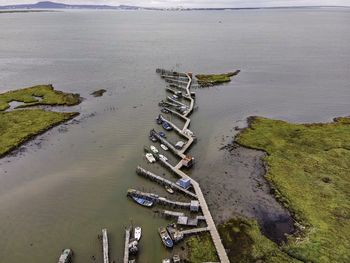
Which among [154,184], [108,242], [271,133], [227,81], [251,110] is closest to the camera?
[108,242]

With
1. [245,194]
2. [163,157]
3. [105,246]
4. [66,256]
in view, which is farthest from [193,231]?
[163,157]

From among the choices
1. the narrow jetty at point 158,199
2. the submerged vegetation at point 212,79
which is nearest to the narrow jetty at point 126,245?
the narrow jetty at point 158,199

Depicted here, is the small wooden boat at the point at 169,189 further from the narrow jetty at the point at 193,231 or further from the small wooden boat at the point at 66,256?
the small wooden boat at the point at 66,256

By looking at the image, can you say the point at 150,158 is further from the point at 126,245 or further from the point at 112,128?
the point at 126,245

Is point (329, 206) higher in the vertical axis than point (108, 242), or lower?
higher

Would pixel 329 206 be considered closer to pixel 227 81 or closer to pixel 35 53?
pixel 227 81

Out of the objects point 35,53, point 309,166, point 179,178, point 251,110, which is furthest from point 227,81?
point 35,53

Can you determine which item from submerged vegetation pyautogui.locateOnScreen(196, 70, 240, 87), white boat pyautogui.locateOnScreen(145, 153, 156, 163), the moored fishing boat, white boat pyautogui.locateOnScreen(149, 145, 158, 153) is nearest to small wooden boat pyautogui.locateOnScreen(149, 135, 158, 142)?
white boat pyautogui.locateOnScreen(149, 145, 158, 153)
